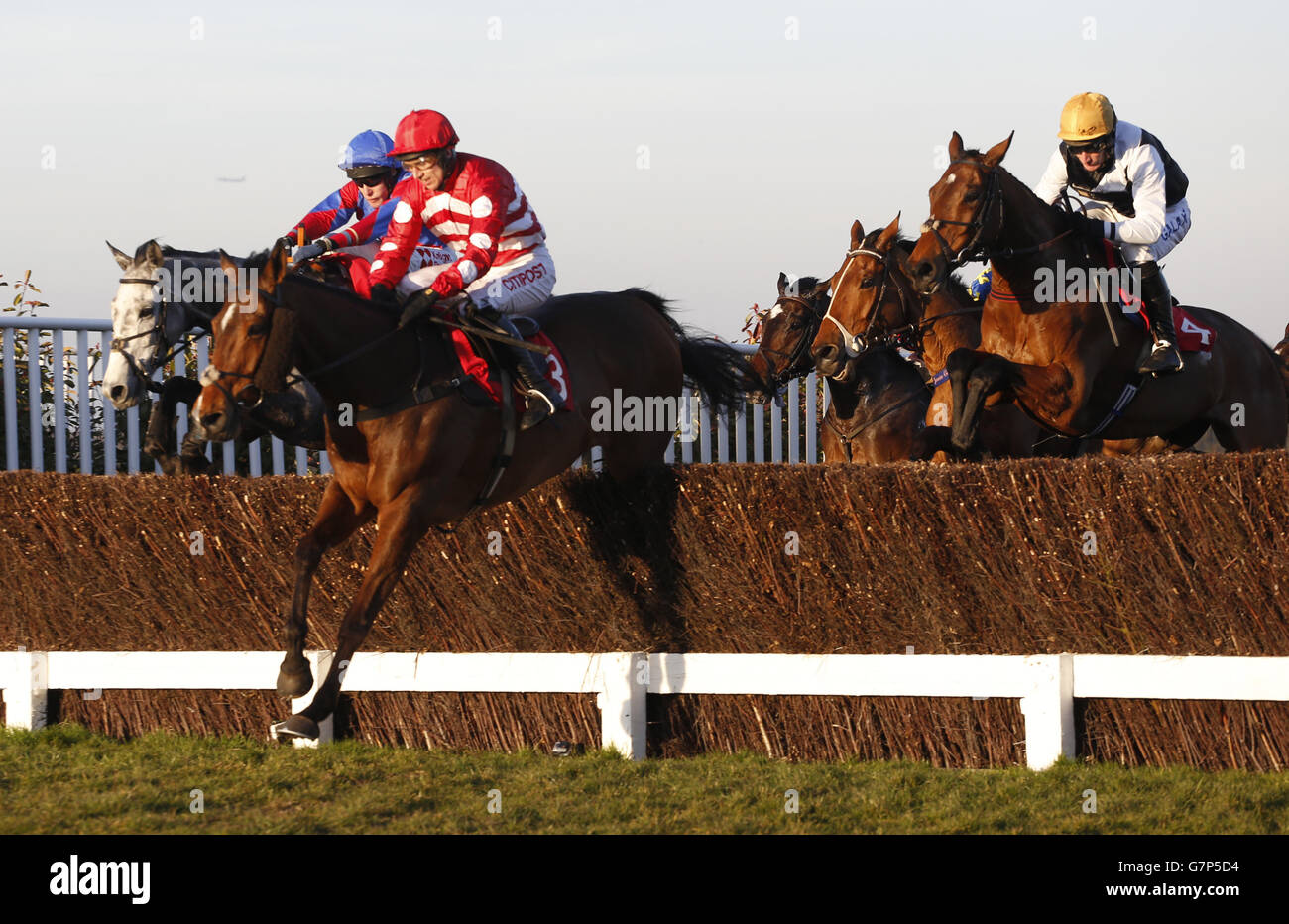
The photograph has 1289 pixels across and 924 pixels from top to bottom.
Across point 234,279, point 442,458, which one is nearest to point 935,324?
point 442,458

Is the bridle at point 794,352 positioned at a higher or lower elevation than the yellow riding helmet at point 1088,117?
lower

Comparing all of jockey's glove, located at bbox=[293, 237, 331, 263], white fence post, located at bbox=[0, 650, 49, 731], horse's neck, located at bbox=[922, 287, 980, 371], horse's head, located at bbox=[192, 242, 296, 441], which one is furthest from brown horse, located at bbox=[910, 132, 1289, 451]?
white fence post, located at bbox=[0, 650, 49, 731]

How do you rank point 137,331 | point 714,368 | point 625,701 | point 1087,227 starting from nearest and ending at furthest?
point 625,701, point 137,331, point 1087,227, point 714,368

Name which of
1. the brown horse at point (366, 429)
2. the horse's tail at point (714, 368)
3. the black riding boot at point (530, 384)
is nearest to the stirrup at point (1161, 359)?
the horse's tail at point (714, 368)

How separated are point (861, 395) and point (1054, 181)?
1.53 m

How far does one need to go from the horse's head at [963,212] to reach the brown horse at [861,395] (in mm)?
1393

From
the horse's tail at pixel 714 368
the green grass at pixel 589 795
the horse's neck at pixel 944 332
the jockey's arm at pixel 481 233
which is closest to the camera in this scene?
the green grass at pixel 589 795

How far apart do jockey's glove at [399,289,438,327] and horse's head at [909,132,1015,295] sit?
82.9 inches

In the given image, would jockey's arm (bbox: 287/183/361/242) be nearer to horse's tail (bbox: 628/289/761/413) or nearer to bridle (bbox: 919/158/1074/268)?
horse's tail (bbox: 628/289/761/413)

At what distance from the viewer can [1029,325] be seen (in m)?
7.08

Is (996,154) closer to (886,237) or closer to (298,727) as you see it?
(886,237)

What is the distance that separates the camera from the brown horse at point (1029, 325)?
6762mm

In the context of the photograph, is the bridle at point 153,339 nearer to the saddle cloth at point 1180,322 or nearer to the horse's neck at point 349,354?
the horse's neck at point 349,354

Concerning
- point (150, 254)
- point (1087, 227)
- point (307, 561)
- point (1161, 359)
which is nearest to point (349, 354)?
point (307, 561)
